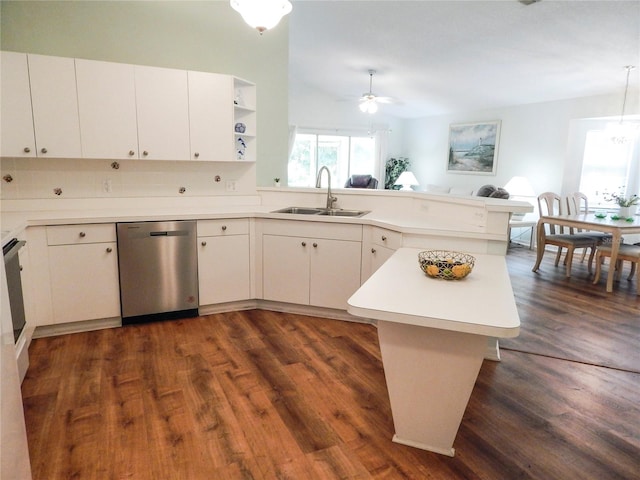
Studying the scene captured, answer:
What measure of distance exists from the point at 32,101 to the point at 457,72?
17.2ft

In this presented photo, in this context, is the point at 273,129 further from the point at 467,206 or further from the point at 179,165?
the point at 467,206

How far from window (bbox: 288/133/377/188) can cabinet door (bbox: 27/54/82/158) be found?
19.5 ft

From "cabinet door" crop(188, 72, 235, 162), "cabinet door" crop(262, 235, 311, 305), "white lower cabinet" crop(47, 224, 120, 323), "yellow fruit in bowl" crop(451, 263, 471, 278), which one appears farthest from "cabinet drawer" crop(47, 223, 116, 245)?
"yellow fruit in bowl" crop(451, 263, 471, 278)

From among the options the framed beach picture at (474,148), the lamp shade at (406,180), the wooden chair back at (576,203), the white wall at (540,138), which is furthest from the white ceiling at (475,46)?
the lamp shade at (406,180)

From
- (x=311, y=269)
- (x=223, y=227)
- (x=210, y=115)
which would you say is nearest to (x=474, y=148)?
(x=311, y=269)

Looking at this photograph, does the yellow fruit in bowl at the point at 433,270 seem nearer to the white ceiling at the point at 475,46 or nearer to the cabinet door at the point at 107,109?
the cabinet door at the point at 107,109

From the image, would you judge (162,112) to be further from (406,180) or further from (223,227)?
(406,180)

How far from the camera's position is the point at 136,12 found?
10.9 ft

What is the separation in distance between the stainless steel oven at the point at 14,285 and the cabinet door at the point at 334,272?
75.2 inches

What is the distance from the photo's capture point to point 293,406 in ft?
6.93

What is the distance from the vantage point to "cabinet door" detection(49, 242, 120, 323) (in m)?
2.84

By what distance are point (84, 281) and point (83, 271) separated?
2.9 inches

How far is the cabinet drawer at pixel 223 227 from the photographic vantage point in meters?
3.17

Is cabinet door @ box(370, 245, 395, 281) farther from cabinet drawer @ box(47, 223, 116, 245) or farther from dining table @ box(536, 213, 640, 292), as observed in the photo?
dining table @ box(536, 213, 640, 292)
